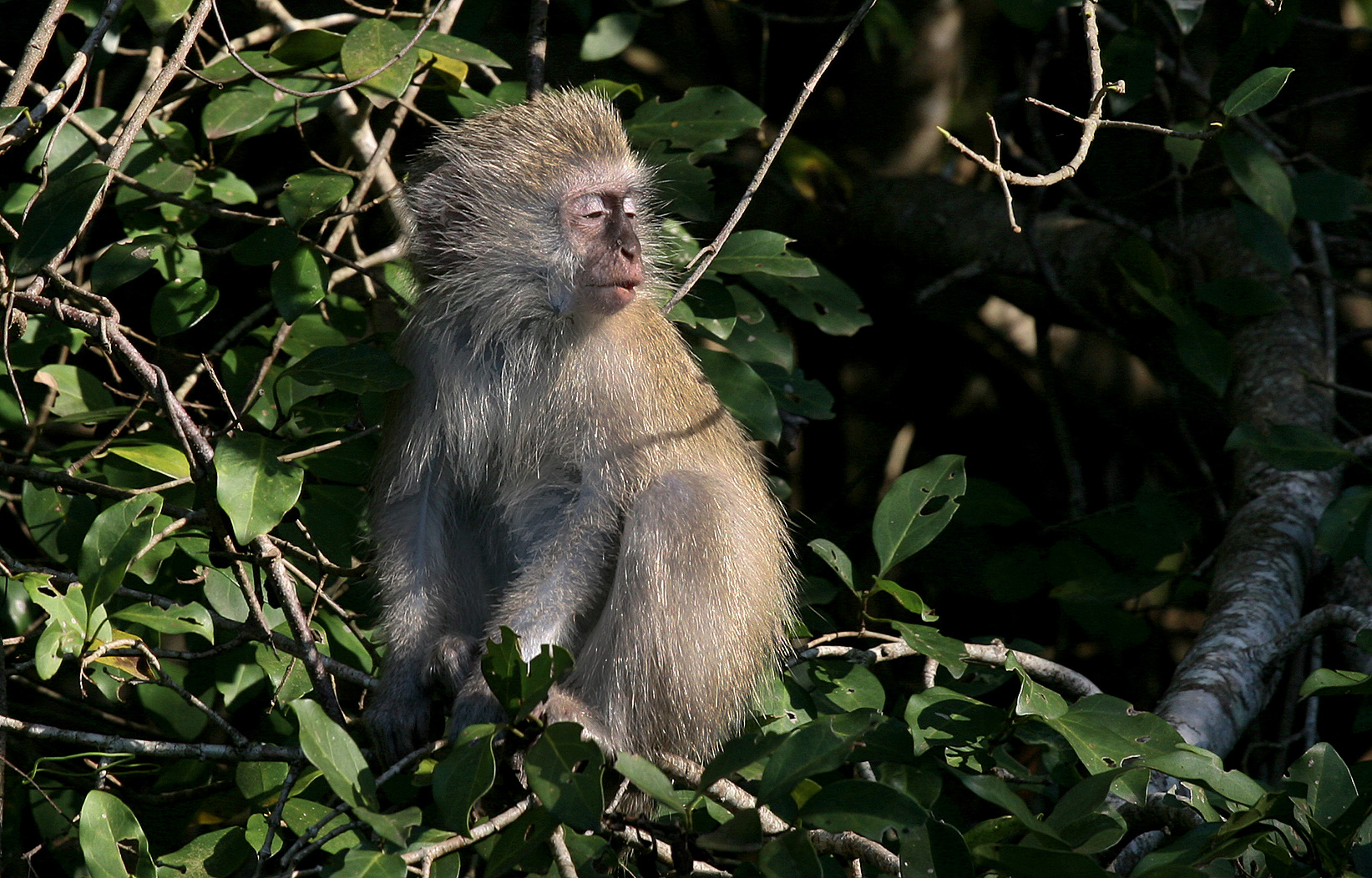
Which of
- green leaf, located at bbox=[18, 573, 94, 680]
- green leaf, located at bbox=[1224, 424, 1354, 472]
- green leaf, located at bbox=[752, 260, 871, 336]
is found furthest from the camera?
green leaf, located at bbox=[752, 260, 871, 336]

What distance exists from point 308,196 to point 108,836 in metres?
1.80

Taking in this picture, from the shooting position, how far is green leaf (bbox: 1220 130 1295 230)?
400 centimetres

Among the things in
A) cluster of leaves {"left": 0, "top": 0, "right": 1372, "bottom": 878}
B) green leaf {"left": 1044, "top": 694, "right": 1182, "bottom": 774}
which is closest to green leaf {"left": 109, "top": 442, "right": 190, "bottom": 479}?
cluster of leaves {"left": 0, "top": 0, "right": 1372, "bottom": 878}

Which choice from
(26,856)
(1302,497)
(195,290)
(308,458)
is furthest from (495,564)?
(1302,497)

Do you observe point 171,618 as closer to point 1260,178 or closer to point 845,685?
point 845,685

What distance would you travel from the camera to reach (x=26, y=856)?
2.82m

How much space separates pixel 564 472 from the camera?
3.50 meters

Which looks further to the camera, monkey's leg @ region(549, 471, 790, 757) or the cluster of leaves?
monkey's leg @ region(549, 471, 790, 757)

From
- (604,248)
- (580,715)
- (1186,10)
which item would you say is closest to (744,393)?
(604,248)

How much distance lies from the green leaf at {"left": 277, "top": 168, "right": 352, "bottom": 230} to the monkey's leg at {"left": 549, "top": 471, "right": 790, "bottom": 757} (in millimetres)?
1246

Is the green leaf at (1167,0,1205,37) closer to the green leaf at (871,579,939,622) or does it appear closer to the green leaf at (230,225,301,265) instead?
the green leaf at (871,579,939,622)

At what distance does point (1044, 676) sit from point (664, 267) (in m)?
1.79

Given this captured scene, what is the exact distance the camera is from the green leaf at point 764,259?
3498 mm

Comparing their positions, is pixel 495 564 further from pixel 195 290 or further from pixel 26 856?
pixel 26 856
